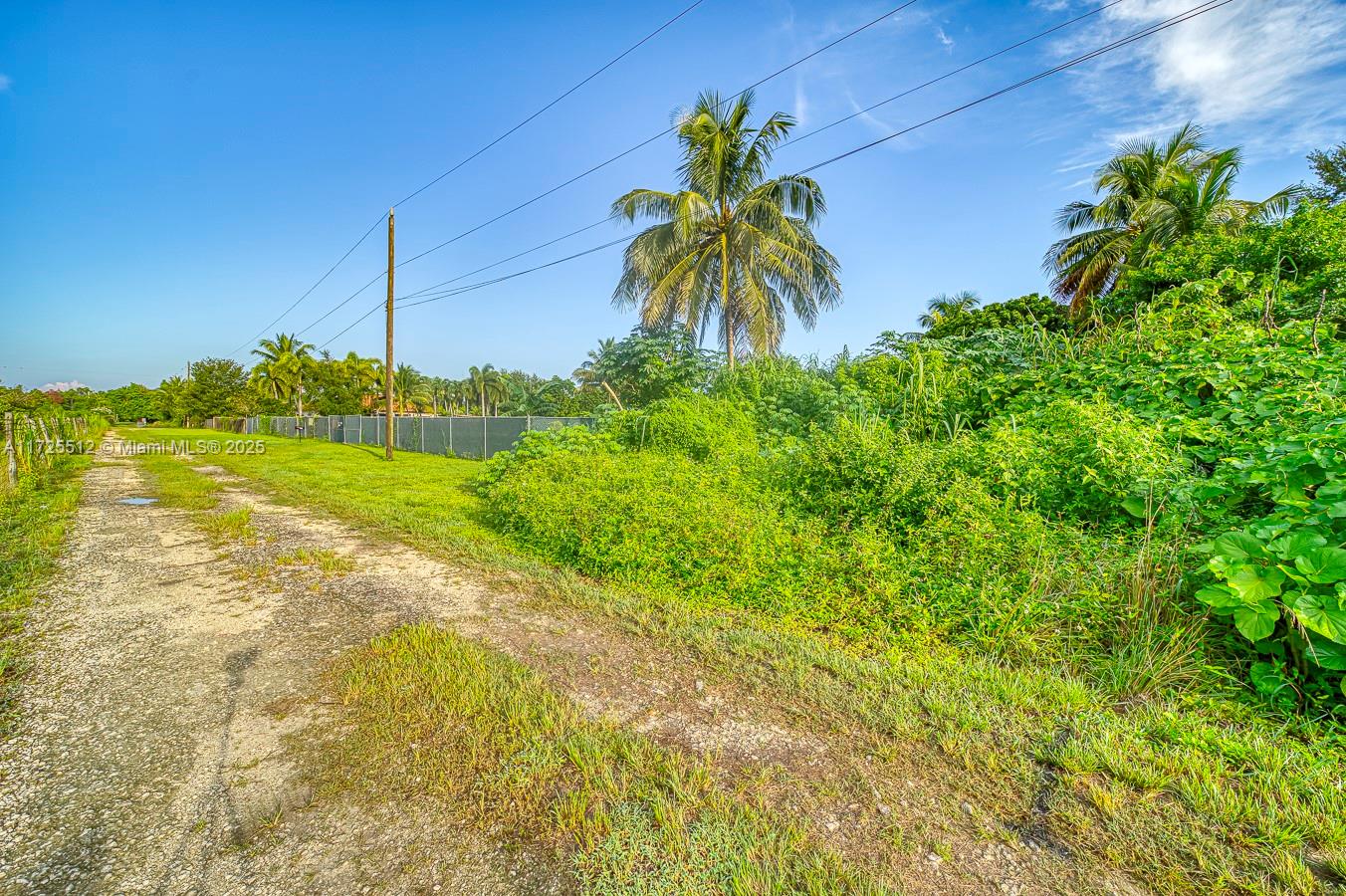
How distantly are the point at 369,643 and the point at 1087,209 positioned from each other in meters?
24.8

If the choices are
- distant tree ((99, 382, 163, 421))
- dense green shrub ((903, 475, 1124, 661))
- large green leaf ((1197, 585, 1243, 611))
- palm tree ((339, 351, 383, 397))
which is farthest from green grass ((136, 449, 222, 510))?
distant tree ((99, 382, 163, 421))

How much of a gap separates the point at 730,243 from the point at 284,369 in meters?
40.5

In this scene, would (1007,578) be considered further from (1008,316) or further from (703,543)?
(1008,316)

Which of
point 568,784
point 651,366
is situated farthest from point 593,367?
point 568,784

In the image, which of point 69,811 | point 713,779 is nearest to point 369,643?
point 69,811

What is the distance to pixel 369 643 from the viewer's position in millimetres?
3176

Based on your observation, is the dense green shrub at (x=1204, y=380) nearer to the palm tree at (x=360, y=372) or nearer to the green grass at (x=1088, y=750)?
the green grass at (x=1088, y=750)

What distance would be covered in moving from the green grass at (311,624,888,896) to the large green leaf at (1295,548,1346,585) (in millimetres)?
2407

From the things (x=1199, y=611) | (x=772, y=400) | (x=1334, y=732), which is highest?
(x=772, y=400)

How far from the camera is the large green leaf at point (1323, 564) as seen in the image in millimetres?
2178

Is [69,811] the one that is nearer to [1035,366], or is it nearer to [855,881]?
[855,881]

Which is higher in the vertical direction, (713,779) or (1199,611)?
(1199,611)

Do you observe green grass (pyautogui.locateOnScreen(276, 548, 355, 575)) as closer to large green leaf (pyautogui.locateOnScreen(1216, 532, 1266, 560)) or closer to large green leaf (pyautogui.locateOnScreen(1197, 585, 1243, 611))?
large green leaf (pyautogui.locateOnScreen(1197, 585, 1243, 611))

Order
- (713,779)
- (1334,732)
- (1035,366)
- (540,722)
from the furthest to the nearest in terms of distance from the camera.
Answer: (1035,366)
(540,722)
(1334,732)
(713,779)
